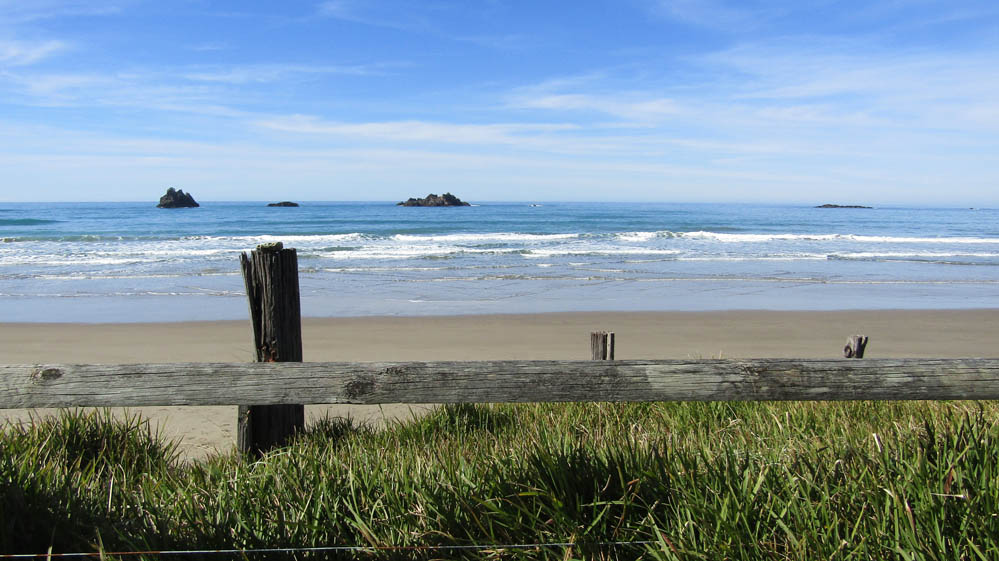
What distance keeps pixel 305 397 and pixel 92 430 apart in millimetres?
2205

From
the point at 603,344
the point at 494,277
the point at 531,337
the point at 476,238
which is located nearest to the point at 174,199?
the point at 476,238

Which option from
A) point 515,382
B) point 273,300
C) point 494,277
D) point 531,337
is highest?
point 273,300

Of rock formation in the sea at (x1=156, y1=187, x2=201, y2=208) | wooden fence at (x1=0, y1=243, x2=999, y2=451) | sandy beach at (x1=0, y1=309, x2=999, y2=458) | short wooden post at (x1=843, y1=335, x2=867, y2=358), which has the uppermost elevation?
rock formation in the sea at (x1=156, y1=187, x2=201, y2=208)

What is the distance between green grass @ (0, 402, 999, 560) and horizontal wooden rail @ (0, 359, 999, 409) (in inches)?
11.5

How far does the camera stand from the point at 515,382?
107 inches

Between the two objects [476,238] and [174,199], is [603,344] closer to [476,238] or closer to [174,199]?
[476,238]

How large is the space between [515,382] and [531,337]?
315 inches

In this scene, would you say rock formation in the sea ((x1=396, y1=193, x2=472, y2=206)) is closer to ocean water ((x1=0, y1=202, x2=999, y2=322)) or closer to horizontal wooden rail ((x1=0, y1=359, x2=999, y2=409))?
ocean water ((x1=0, y1=202, x2=999, y2=322))

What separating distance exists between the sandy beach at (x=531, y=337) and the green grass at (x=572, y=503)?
18.4 ft

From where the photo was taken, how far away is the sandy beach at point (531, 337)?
941 centimetres

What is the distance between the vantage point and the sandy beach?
941cm

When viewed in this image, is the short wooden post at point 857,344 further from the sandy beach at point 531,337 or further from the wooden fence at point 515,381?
the wooden fence at point 515,381

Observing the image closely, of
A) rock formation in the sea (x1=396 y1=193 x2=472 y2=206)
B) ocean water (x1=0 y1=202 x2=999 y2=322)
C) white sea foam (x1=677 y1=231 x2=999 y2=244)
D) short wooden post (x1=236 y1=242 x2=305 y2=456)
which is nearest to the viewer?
short wooden post (x1=236 y1=242 x2=305 y2=456)

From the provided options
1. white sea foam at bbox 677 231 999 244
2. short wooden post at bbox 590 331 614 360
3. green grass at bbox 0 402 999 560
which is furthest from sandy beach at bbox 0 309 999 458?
white sea foam at bbox 677 231 999 244
